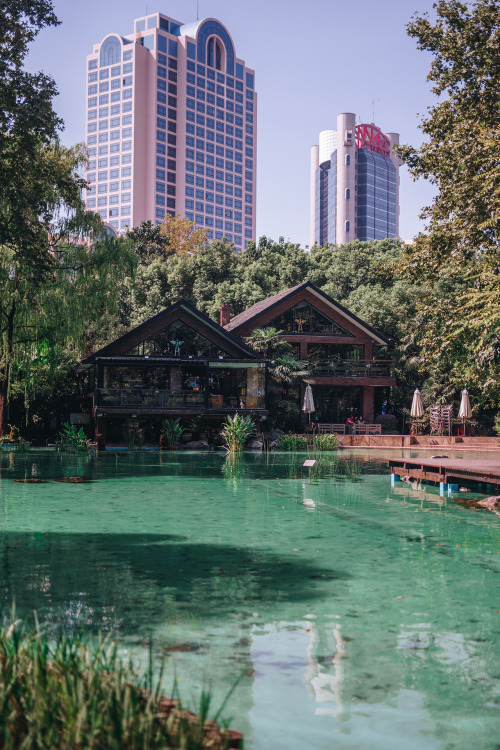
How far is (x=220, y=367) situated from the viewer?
39.6 meters

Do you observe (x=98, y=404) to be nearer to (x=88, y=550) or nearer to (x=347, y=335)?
(x=347, y=335)

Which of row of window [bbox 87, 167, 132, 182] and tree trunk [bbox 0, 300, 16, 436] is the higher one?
row of window [bbox 87, 167, 132, 182]

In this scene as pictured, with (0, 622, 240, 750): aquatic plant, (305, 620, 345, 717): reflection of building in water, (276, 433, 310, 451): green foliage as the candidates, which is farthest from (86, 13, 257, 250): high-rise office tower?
(0, 622, 240, 750): aquatic plant

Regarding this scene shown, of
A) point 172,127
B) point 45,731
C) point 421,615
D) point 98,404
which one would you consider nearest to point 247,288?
point 98,404

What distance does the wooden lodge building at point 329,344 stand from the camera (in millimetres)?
46531

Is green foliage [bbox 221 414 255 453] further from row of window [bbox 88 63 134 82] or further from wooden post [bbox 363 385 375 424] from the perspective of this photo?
row of window [bbox 88 63 134 82]

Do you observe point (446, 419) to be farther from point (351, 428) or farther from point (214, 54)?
point (214, 54)

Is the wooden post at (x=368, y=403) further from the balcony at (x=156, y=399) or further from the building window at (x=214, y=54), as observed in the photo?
the building window at (x=214, y=54)

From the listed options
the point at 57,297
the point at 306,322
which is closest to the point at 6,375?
the point at 57,297

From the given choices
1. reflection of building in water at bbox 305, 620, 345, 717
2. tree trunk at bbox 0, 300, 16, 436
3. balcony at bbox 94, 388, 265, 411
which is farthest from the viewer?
balcony at bbox 94, 388, 265, 411

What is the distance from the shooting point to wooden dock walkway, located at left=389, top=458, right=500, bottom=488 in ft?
62.7

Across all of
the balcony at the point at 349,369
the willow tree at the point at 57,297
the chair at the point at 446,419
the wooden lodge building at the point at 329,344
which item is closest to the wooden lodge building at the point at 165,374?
the willow tree at the point at 57,297

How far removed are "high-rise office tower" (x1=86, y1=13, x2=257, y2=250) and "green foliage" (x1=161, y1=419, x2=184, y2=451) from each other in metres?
111

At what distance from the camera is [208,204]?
527ft
